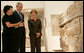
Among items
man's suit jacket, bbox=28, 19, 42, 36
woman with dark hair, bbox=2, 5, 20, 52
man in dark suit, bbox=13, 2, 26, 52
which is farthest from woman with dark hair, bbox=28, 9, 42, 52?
woman with dark hair, bbox=2, 5, 20, 52

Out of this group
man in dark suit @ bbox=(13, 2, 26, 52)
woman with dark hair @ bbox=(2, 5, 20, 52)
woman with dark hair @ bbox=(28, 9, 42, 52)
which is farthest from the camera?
woman with dark hair @ bbox=(28, 9, 42, 52)

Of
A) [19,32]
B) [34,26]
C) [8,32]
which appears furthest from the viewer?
[34,26]

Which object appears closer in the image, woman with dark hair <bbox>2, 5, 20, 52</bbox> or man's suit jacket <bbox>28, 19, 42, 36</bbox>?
woman with dark hair <bbox>2, 5, 20, 52</bbox>

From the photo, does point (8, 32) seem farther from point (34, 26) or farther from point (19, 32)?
point (34, 26)

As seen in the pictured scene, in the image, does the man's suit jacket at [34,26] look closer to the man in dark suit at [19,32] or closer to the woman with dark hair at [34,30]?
the woman with dark hair at [34,30]

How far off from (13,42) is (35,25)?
99 centimetres

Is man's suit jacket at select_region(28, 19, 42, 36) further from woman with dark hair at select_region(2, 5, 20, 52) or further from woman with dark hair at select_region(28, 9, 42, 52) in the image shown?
woman with dark hair at select_region(2, 5, 20, 52)

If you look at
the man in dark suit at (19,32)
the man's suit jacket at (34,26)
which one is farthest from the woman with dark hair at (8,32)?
the man's suit jacket at (34,26)

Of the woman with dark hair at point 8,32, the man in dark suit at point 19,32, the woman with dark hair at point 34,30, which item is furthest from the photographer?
the woman with dark hair at point 34,30

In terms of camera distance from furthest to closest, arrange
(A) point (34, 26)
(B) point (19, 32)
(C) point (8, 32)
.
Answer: (A) point (34, 26) < (B) point (19, 32) < (C) point (8, 32)

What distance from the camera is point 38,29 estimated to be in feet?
16.2

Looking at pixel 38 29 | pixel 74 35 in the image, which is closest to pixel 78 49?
pixel 74 35

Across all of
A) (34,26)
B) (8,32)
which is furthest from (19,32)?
(34,26)

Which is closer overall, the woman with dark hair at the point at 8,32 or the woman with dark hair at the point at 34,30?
the woman with dark hair at the point at 8,32
